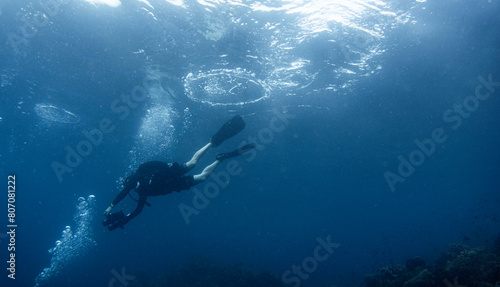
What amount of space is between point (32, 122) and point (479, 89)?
39.6m

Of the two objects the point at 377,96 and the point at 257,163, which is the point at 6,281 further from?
the point at 377,96

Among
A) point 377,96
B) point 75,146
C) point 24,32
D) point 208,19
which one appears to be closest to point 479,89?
point 377,96

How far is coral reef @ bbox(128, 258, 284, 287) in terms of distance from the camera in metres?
15.2

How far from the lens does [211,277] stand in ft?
52.9

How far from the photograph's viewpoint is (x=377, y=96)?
1848 centimetres

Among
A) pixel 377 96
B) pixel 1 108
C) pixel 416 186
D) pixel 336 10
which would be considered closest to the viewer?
pixel 336 10
